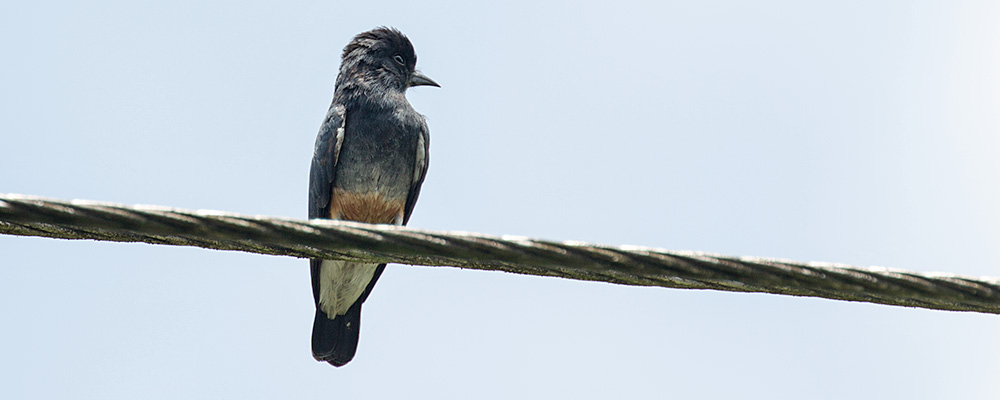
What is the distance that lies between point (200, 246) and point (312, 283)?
5.44 m

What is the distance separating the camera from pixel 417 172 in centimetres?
770

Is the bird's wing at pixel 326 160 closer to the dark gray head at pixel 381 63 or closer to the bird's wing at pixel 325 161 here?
the bird's wing at pixel 325 161

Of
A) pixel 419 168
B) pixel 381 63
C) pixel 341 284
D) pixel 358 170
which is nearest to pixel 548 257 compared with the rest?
pixel 358 170

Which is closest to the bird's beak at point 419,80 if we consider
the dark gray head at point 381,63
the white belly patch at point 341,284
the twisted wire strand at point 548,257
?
the dark gray head at point 381,63

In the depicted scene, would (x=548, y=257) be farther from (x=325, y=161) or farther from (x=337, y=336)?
(x=337, y=336)

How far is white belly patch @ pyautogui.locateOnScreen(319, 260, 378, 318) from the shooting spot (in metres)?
7.79

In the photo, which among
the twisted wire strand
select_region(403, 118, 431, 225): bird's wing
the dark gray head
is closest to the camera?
the twisted wire strand

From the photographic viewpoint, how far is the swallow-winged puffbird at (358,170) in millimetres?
7516

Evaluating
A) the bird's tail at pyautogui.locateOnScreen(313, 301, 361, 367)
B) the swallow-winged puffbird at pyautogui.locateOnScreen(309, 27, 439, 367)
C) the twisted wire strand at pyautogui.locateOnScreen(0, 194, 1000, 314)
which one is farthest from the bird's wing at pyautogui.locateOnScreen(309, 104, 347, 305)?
the twisted wire strand at pyautogui.locateOnScreen(0, 194, 1000, 314)

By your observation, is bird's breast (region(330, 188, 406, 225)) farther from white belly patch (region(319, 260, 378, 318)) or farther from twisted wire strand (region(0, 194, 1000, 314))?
twisted wire strand (region(0, 194, 1000, 314))

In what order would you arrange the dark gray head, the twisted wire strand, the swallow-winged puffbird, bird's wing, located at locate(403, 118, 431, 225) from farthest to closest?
the dark gray head, bird's wing, located at locate(403, 118, 431, 225), the swallow-winged puffbird, the twisted wire strand

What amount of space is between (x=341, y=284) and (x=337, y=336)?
14.5 inches

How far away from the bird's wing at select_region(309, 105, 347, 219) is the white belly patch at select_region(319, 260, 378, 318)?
0.39 metres

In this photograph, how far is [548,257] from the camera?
264cm
